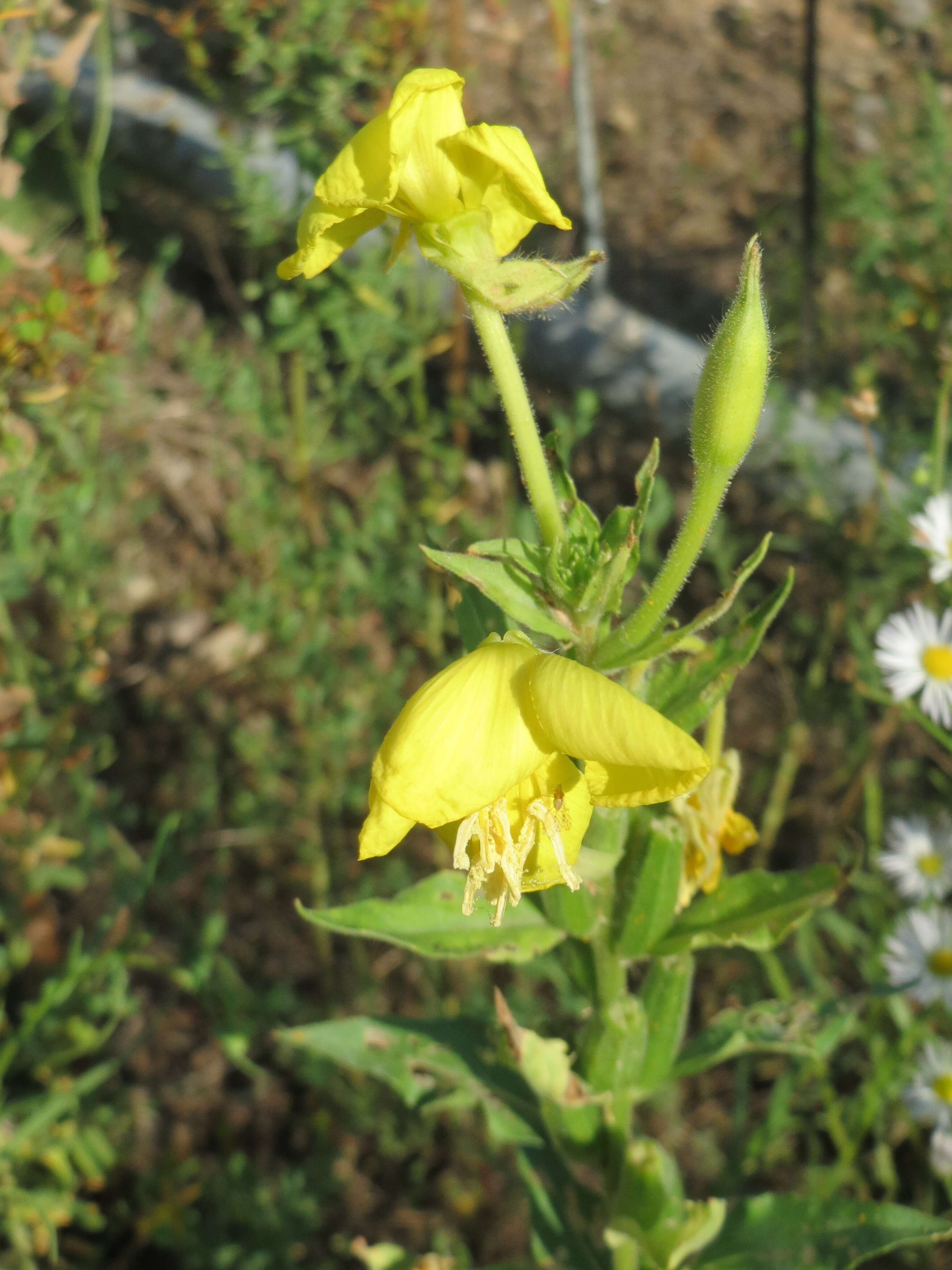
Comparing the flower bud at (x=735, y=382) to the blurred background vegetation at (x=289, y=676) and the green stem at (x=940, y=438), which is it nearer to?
the blurred background vegetation at (x=289, y=676)

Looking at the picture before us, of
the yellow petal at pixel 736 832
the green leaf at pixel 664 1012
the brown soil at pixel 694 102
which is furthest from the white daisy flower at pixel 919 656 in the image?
the brown soil at pixel 694 102

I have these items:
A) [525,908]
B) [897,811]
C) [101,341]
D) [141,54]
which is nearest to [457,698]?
[525,908]

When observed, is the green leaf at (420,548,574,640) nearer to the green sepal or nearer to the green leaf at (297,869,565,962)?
the green sepal

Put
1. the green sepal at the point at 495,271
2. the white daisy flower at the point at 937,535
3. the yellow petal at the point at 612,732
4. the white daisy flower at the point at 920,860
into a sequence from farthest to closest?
the white daisy flower at the point at 920,860 < the white daisy flower at the point at 937,535 < the green sepal at the point at 495,271 < the yellow petal at the point at 612,732

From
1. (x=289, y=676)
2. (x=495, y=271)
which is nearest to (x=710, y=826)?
(x=495, y=271)

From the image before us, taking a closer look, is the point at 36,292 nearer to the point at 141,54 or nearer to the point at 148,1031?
the point at 148,1031

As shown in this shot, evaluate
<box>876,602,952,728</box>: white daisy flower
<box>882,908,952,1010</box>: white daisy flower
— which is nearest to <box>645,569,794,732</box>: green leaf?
<box>876,602,952,728</box>: white daisy flower
